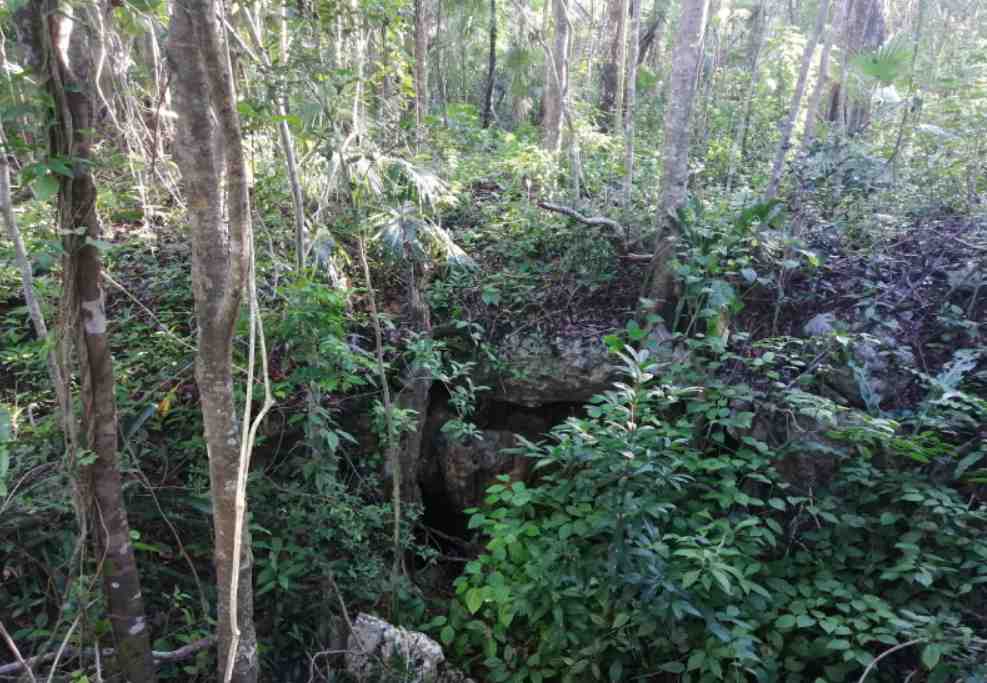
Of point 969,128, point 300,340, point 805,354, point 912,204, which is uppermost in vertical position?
point 969,128

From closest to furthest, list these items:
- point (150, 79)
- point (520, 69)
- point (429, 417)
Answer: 1. point (150, 79)
2. point (429, 417)
3. point (520, 69)

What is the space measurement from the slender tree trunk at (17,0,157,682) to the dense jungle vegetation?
0.01 m

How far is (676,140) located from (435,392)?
2.35m

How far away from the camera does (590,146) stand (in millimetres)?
7000

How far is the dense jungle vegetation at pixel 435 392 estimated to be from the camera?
2402mm

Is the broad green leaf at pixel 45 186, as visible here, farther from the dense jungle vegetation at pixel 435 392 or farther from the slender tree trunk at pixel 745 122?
the slender tree trunk at pixel 745 122

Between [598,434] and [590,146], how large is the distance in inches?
183

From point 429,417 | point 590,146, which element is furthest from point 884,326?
point 590,146

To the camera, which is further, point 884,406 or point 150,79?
point 150,79

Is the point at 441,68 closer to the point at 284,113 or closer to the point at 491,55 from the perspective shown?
the point at 491,55

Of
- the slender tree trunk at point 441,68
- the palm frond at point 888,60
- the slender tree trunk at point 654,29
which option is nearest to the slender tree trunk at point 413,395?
the slender tree trunk at point 441,68

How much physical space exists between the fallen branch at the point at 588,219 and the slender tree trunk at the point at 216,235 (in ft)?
8.96

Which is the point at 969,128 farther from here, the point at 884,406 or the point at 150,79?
the point at 150,79

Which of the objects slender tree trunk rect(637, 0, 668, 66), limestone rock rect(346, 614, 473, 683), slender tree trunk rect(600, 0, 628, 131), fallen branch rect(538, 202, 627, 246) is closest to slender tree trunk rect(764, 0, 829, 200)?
fallen branch rect(538, 202, 627, 246)
